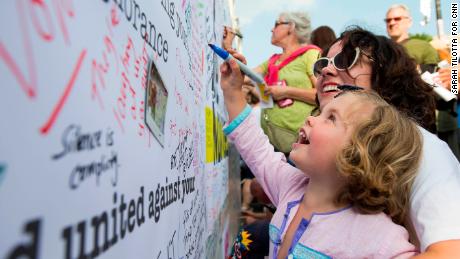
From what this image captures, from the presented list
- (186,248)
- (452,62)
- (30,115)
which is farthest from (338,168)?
(452,62)

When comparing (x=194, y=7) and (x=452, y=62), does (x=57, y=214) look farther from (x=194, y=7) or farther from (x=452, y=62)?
(x=452, y=62)

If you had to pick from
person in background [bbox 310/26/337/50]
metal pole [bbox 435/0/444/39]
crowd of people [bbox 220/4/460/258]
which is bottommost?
crowd of people [bbox 220/4/460/258]

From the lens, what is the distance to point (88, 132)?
0.48 metres

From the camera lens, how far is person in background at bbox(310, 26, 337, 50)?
9.10 ft

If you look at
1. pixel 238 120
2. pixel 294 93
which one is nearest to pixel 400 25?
pixel 294 93

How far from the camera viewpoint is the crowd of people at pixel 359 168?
999 mm

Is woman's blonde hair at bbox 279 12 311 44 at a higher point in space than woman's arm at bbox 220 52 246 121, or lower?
higher

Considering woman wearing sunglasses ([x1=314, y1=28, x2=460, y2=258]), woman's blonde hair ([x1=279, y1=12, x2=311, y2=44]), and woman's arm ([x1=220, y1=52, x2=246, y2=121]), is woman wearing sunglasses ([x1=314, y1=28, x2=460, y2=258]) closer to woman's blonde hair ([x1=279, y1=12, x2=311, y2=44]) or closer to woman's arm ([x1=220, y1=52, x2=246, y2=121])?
woman's arm ([x1=220, y1=52, x2=246, y2=121])

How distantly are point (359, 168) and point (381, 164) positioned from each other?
0.08 meters

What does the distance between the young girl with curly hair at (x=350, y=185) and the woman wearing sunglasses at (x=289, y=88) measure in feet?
3.50

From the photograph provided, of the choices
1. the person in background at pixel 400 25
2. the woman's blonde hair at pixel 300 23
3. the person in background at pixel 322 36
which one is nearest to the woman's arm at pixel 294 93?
the woman's blonde hair at pixel 300 23

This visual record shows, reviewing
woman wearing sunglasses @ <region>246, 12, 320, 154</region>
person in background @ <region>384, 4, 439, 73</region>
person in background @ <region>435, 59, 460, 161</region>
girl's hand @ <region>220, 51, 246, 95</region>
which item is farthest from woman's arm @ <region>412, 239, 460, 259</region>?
person in background @ <region>384, 4, 439, 73</region>

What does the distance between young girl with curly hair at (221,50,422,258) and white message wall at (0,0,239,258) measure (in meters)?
0.36

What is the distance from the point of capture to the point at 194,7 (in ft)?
4.76
